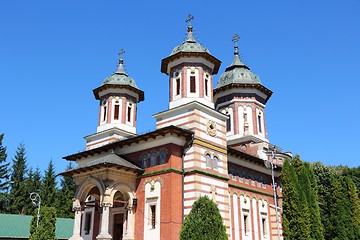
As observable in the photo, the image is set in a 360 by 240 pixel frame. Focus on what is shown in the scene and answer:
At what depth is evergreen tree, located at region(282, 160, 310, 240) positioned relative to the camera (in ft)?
73.3

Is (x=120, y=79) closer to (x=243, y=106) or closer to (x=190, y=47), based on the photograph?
(x=190, y=47)

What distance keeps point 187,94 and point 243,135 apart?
10.5 m

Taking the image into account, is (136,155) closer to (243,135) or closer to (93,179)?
(93,179)

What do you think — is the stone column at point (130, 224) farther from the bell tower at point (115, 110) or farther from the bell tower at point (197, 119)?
the bell tower at point (115, 110)

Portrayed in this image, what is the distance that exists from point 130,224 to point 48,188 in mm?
35808

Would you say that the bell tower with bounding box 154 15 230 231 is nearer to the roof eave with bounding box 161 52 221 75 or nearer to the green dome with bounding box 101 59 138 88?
the roof eave with bounding box 161 52 221 75

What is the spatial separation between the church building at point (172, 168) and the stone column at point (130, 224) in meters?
0.06

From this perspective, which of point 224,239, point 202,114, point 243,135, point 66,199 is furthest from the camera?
point 66,199

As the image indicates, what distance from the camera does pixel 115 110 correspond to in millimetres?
32406

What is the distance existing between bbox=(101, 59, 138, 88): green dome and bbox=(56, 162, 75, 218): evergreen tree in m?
25.3

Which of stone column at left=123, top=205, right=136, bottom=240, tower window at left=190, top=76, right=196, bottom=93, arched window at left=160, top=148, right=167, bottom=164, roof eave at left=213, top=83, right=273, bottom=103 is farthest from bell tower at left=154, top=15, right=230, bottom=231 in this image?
roof eave at left=213, top=83, right=273, bottom=103

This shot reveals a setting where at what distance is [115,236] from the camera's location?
2572 cm

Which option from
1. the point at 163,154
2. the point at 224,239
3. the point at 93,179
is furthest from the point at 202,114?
the point at 224,239

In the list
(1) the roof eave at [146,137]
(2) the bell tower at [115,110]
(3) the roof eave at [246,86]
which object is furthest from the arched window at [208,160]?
(3) the roof eave at [246,86]
